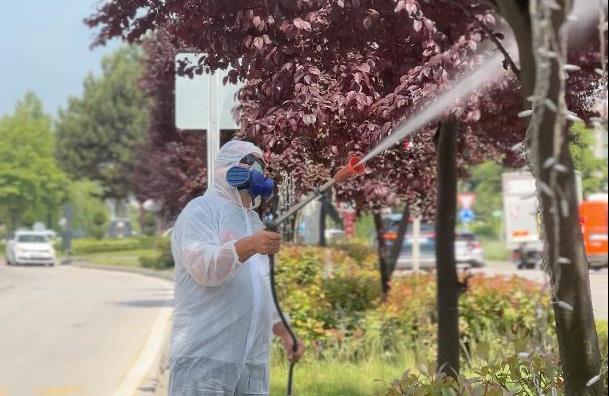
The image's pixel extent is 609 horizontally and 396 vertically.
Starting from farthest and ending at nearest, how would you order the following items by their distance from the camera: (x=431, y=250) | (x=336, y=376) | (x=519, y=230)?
(x=519, y=230), (x=431, y=250), (x=336, y=376)

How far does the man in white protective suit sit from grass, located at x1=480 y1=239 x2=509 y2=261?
1897 inches

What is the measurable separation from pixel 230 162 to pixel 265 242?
1.54 feet

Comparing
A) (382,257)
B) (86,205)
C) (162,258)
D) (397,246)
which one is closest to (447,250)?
(382,257)

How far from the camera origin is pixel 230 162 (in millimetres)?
4156

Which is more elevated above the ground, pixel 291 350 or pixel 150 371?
pixel 291 350

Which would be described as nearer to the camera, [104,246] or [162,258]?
[162,258]

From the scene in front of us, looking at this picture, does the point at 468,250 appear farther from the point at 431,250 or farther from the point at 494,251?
the point at 494,251

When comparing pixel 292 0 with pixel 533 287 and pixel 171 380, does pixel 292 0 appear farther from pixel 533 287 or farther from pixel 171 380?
pixel 533 287

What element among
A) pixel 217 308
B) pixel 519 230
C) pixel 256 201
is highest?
pixel 519 230

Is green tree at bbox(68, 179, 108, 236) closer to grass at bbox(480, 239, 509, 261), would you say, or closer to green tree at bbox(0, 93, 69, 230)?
green tree at bbox(0, 93, 69, 230)

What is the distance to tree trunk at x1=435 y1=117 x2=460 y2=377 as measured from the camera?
7176 mm

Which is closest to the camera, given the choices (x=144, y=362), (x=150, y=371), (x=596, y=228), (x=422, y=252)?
(x=150, y=371)

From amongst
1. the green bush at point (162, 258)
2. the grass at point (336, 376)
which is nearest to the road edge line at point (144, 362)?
the grass at point (336, 376)

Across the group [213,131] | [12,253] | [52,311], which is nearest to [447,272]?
[213,131]
